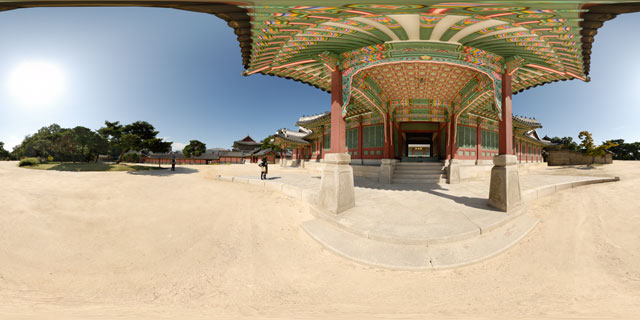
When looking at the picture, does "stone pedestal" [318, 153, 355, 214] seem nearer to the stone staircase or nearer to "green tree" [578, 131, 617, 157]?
the stone staircase

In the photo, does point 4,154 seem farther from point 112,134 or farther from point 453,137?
point 453,137

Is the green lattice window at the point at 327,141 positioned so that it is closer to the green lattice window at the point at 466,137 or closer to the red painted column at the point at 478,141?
the green lattice window at the point at 466,137

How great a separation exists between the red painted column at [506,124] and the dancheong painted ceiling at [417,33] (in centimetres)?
47

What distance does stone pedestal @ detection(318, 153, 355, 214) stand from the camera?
497 cm

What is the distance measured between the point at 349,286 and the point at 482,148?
597 inches

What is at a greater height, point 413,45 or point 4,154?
point 413,45

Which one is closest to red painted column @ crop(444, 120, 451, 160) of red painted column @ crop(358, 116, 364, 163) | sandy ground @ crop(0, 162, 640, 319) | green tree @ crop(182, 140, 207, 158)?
red painted column @ crop(358, 116, 364, 163)

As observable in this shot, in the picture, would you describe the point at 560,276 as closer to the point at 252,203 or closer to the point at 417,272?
the point at 417,272

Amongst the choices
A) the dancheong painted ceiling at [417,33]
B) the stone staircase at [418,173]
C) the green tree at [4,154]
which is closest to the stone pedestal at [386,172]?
the stone staircase at [418,173]

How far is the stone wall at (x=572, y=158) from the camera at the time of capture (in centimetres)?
1903

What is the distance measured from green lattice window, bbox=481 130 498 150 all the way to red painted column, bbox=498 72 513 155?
360 inches

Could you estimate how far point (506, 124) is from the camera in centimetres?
579

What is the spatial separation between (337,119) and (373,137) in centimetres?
783

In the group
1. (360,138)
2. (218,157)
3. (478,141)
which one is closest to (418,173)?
(360,138)
